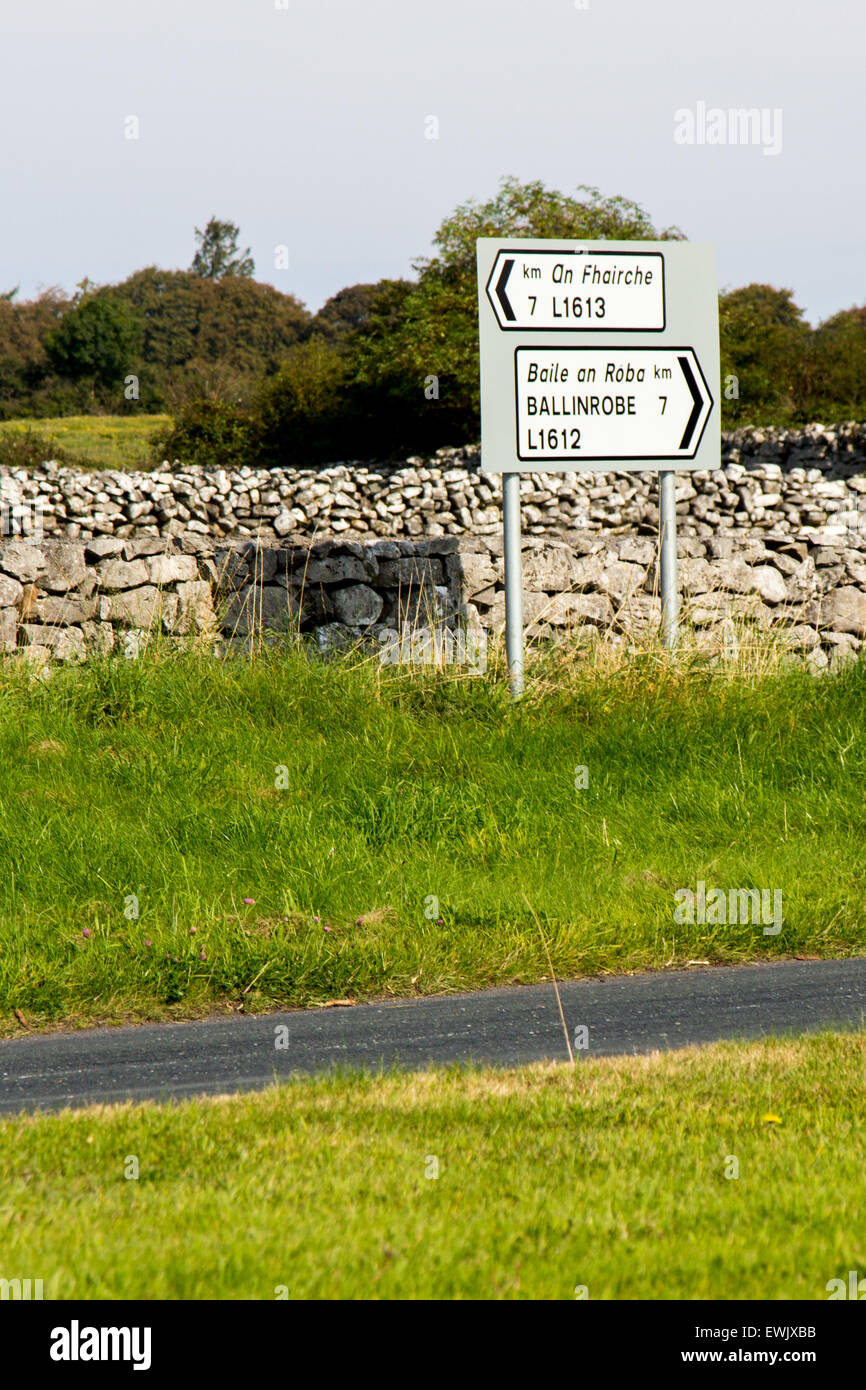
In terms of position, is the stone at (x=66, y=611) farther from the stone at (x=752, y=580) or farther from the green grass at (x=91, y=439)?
the green grass at (x=91, y=439)

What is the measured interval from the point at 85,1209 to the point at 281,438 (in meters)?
30.0

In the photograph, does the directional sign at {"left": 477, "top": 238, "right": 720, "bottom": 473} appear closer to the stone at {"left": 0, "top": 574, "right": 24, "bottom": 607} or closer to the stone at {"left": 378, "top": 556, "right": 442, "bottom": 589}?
the stone at {"left": 378, "top": 556, "right": 442, "bottom": 589}

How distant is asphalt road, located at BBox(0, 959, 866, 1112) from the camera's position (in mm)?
4355

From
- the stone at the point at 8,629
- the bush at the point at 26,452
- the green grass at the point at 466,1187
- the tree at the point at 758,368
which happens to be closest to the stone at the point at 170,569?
A: the stone at the point at 8,629

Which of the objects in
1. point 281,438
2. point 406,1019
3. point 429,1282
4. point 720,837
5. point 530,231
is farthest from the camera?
point 281,438

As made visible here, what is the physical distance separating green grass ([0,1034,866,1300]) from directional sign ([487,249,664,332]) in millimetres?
6682

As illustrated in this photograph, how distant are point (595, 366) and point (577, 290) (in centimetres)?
60

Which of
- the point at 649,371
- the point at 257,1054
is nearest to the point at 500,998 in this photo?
the point at 257,1054

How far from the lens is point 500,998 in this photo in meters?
5.34

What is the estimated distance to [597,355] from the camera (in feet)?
A: 31.9

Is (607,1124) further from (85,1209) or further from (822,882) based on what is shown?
(822,882)

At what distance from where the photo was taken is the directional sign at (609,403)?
31.3ft

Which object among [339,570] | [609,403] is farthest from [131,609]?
[609,403]

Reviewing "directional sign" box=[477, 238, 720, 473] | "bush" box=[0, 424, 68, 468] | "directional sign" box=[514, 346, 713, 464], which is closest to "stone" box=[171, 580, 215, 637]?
"directional sign" box=[477, 238, 720, 473]
